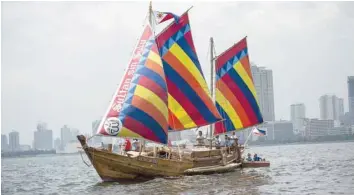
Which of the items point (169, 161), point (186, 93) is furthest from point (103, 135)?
point (186, 93)

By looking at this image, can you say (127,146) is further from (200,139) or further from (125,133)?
(200,139)

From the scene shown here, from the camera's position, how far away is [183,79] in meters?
44.4

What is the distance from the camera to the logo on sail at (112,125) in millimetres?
35344

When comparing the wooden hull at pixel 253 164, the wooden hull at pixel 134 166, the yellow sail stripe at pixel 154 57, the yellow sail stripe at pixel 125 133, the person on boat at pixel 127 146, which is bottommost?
the wooden hull at pixel 253 164

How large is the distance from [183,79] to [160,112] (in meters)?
7.63

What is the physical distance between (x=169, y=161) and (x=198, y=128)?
8778 millimetres

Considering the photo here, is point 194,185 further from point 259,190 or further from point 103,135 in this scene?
point 103,135

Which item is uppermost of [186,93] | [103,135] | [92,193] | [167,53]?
[167,53]

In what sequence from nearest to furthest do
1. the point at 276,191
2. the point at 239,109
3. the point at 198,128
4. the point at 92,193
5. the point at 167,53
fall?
the point at 276,191
the point at 92,193
the point at 167,53
the point at 198,128
the point at 239,109

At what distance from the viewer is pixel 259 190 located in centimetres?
3303

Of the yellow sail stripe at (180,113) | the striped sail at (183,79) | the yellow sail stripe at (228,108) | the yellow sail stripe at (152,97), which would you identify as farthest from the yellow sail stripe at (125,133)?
the yellow sail stripe at (228,108)

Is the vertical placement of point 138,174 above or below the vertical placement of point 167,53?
below

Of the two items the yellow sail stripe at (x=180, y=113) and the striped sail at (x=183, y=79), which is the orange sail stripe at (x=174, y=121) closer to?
the striped sail at (x=183, y=79)

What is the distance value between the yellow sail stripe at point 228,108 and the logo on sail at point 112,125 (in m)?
17.4
